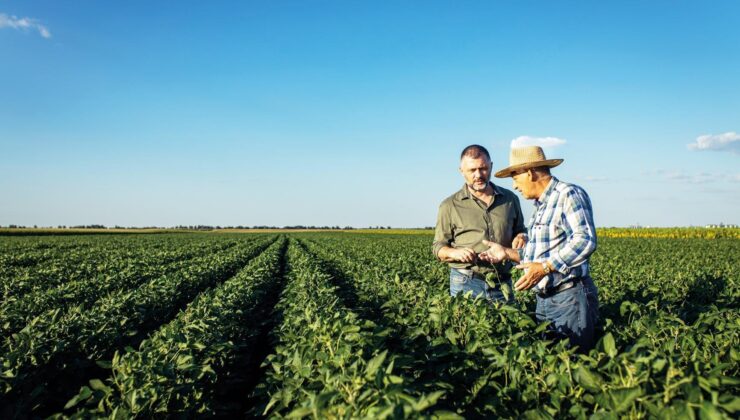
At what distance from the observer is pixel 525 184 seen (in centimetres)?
329

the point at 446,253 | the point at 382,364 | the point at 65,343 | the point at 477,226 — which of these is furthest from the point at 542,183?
the point at 65,343

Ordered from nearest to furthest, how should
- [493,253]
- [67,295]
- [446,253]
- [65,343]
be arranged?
[493,253] → [446,253] → [65,343] → [67,295]

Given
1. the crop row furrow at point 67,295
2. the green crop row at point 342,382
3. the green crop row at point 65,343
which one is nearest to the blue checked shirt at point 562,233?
the green crop row at point 342,382

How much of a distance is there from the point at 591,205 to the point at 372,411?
220 cm

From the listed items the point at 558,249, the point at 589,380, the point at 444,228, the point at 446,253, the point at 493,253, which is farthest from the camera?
the point at 444,228

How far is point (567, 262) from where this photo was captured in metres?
2.86

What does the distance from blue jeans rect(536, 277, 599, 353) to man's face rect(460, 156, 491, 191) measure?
1.24 metres

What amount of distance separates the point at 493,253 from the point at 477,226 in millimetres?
536

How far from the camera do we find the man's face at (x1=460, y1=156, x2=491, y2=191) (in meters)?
3.91

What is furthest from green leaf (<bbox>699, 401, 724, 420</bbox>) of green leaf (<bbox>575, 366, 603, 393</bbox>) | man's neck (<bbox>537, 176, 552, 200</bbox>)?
man's neck (<bbox>537, 176, 552, 200</bbox>)

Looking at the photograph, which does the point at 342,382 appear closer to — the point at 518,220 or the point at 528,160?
the point at 528,160

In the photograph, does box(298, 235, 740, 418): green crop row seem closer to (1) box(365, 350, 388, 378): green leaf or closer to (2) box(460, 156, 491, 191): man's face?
(1) box(365, 350, 388, 378): green leaf

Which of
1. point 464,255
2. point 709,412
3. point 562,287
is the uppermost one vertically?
point 464,255

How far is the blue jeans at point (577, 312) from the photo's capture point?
3.03 m
